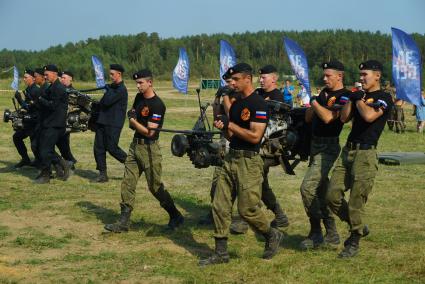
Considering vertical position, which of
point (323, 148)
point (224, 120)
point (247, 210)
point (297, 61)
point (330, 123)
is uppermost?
point (297, 61)

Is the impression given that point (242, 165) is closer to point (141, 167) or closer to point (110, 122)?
point (141, 167)

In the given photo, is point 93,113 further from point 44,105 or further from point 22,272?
point 22,272

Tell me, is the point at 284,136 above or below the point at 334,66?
below

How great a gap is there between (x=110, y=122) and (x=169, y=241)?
4.41m

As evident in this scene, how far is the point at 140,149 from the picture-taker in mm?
7707

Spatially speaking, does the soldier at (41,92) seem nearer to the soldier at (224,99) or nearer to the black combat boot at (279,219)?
the soldier at (224,99)

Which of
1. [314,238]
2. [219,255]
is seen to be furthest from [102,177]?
[219,255]

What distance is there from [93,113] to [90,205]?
276cm

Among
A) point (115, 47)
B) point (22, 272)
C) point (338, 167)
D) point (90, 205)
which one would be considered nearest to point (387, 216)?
point (338, 167)

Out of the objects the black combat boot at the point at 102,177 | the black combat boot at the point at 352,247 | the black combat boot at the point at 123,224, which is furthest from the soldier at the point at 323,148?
the black combat boot at the point at 102,177

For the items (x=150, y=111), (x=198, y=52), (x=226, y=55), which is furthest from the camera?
(x=198, y=52)

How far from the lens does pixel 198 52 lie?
101750mm

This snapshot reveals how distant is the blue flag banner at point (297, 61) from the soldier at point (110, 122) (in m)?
12.0

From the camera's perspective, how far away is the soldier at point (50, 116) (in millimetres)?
10922
